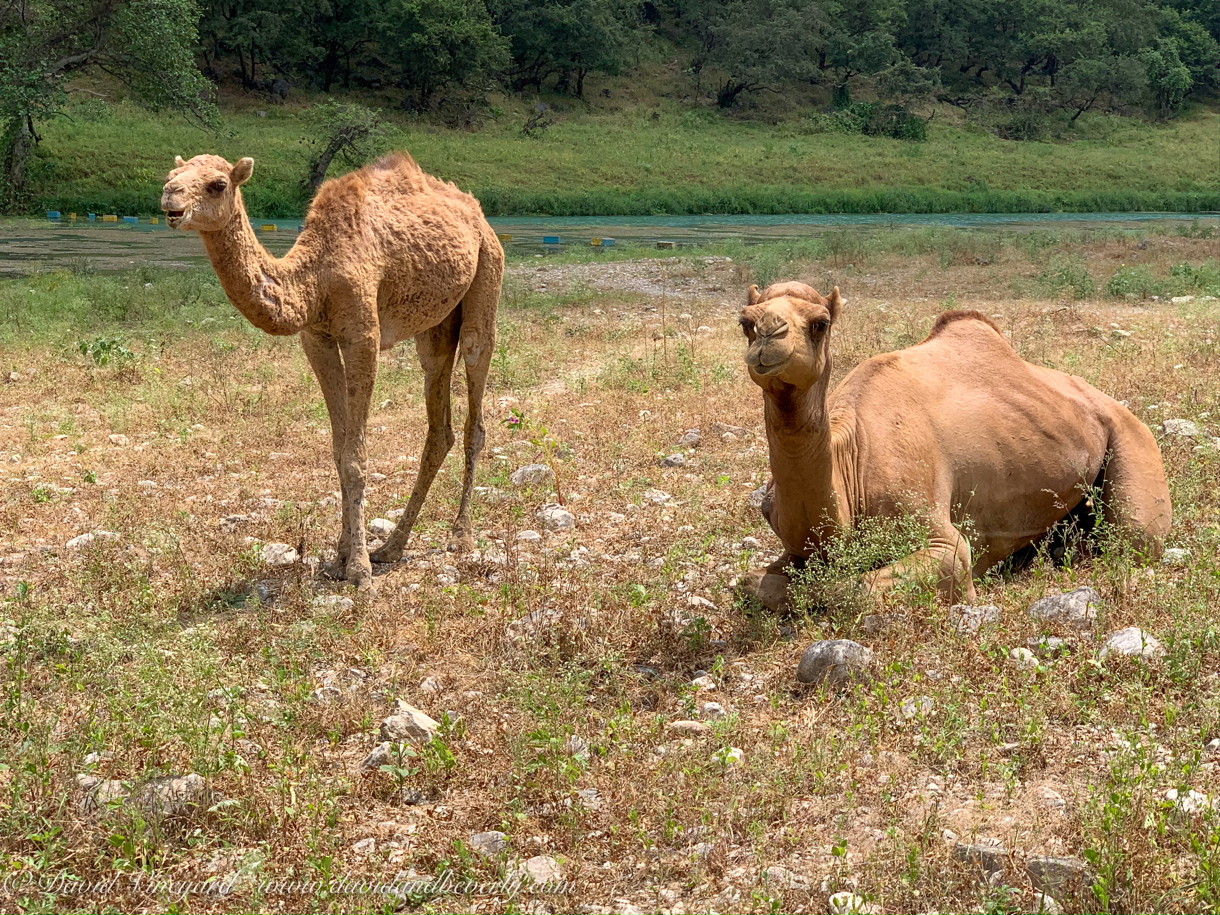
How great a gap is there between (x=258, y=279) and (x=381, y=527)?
2.12m

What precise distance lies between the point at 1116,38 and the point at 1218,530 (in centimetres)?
7399

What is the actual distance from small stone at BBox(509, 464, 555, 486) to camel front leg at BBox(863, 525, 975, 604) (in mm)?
3141

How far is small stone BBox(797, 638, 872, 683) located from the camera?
4594mm

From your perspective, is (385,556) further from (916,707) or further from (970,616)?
(916,707)

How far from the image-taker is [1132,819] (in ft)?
11.0

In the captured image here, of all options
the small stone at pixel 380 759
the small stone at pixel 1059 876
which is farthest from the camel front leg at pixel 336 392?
the small stone at pixel 1059 876

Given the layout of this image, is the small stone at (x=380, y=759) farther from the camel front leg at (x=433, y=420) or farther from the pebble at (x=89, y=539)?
the pebble at (x=89, y=539)

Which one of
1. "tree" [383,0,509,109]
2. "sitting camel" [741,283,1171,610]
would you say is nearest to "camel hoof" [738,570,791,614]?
"sitting camel" [741,283,1171,610]

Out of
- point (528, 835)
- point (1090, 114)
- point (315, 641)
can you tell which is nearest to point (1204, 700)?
point (528, 835)

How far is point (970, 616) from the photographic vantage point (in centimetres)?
509

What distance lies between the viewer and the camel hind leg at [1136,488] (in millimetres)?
5988

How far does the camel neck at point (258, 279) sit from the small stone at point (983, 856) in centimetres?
373

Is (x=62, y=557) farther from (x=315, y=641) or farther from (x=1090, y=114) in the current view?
(x=1090, y=114)

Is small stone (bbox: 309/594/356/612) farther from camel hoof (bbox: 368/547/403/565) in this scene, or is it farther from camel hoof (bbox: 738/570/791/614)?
camel hoof (bbox: 738/570/791/614)
